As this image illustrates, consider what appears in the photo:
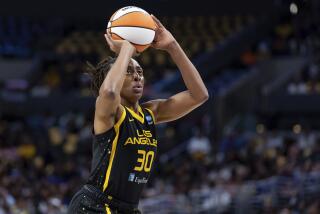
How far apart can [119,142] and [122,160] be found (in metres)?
0.13

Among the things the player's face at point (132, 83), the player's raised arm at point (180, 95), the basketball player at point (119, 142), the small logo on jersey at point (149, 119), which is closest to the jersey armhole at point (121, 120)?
the basketball player at point (119, 142)

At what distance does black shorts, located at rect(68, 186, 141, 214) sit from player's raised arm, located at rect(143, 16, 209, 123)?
0.86 metres

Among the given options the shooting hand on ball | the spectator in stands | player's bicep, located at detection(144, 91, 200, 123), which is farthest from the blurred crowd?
the shooting hand on ball

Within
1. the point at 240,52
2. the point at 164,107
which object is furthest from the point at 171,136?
the point at 164,107

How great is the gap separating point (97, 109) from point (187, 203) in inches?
340

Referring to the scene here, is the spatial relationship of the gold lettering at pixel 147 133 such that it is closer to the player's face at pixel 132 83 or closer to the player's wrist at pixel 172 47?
the player's face at pixel 132 83

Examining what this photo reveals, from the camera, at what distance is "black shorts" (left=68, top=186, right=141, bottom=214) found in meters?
5.95

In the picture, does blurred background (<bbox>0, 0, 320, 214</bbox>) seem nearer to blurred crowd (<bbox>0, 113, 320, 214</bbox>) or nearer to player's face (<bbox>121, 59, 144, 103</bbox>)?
blurred crowd (<bbox>0, 113, 320, 214</bbox>)

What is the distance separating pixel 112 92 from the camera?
18.5 feet

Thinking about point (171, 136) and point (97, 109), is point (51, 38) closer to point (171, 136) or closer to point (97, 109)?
point (171, 136)

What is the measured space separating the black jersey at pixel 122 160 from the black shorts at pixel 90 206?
72 mm

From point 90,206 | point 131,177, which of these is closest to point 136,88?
point 131,177

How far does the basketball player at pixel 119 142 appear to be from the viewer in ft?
18.9

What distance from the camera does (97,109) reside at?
5.76 metres
